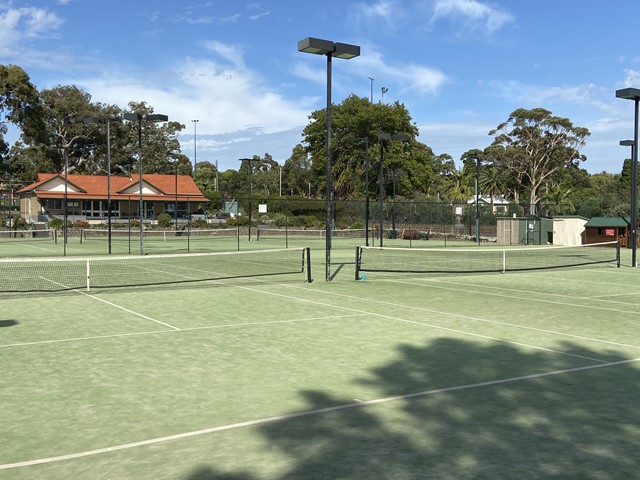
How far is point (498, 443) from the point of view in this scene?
5.21 metres

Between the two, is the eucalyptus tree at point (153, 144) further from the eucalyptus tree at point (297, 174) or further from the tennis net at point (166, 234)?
the tennis net at point (166, 234)

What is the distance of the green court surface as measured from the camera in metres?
4.84

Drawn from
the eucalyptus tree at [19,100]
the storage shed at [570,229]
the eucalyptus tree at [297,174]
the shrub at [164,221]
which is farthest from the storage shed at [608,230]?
the eucalyptus tree at [297,174]

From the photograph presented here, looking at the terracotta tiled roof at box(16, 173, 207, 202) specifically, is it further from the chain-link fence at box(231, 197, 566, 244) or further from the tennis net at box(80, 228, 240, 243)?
the tennis net at box(80, 228, 240, 243)

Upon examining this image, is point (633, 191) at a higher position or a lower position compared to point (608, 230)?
higher

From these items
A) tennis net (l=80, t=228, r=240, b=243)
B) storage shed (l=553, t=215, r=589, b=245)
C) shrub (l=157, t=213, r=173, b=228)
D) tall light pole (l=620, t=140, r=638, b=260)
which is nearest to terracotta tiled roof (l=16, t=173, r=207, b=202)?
shrub (l=157, t=213, r=173, b=228)

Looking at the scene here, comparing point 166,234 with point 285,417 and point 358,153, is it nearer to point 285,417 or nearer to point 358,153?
point 358,153

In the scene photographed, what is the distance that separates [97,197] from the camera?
72.0 m

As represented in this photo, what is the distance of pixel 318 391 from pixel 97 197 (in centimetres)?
6970

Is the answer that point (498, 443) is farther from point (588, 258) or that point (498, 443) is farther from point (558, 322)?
point (588, 258)

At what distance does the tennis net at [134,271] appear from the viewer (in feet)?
58.1

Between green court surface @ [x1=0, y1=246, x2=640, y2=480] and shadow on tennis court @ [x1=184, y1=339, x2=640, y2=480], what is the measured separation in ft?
0.07

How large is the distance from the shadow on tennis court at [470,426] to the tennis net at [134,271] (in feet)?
35.0

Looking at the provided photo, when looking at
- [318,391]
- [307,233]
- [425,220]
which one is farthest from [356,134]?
[318,391]
